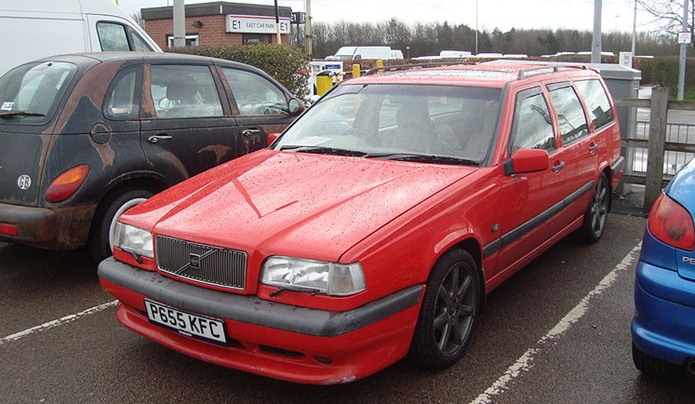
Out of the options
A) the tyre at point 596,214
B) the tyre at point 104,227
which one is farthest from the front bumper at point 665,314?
the tyre at point 104,227

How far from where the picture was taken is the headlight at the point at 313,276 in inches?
112

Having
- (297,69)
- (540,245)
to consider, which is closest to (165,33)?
(297,69)

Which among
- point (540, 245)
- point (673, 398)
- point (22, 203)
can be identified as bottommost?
point (673, 398)

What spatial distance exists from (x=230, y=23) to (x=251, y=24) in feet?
2.75

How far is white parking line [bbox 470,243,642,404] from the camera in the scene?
3330mm

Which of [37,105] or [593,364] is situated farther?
[37,105]

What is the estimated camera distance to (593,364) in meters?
3.60

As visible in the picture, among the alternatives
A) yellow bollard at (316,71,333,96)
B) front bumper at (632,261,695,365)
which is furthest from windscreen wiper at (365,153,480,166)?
yellow bollard at (316,71,333,96)

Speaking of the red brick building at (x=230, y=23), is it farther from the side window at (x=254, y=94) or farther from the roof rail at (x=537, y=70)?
the roof rail at (x=537, y=70)

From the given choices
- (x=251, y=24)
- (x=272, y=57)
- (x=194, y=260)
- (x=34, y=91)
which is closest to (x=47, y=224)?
(x=34, y=91)

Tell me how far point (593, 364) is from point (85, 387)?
2729mm

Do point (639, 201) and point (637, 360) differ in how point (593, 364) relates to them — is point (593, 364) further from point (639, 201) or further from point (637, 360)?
point (639, 201)

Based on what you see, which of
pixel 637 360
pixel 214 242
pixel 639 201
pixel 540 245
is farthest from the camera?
pixel 639 201

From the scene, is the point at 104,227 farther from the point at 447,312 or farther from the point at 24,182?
the point at 447,312
